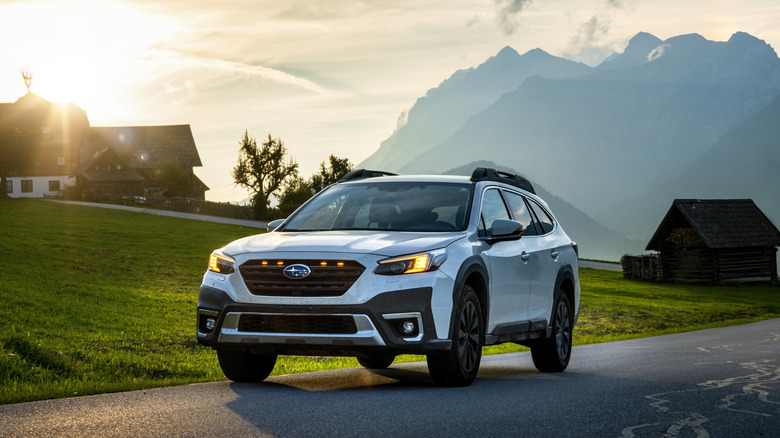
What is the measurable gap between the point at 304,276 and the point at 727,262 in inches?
2311

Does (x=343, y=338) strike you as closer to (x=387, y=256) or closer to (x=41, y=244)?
(x=387, y=256)

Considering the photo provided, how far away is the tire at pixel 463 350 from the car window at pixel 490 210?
0.86 m

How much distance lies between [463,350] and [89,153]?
10648cm

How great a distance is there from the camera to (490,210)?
10.0 meters

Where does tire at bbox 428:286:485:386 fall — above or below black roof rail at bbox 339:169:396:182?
below

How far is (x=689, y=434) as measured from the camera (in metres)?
6.55

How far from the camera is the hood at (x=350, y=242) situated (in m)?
8.20

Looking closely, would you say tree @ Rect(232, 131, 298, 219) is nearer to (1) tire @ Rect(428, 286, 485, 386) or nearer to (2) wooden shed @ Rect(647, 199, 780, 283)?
(2) wooden shed @ Rect(647, 199, 780, 283)

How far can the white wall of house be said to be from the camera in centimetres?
10406

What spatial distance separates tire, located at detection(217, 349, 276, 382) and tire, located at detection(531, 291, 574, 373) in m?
3.39

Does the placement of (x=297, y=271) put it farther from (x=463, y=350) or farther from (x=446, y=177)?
(x=446, y=177)

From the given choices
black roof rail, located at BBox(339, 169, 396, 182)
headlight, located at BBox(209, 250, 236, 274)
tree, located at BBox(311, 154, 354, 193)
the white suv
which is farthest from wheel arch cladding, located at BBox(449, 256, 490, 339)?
tree, located at BBox(311, 154, 354, 193)

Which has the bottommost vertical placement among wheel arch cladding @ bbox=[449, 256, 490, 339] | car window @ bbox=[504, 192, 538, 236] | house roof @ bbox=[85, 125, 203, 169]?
wheel arch cladding @ bbox=[449, 256, 490, 339]

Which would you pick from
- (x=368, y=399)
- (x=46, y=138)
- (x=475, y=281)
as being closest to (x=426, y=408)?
(x=368, y=399)
